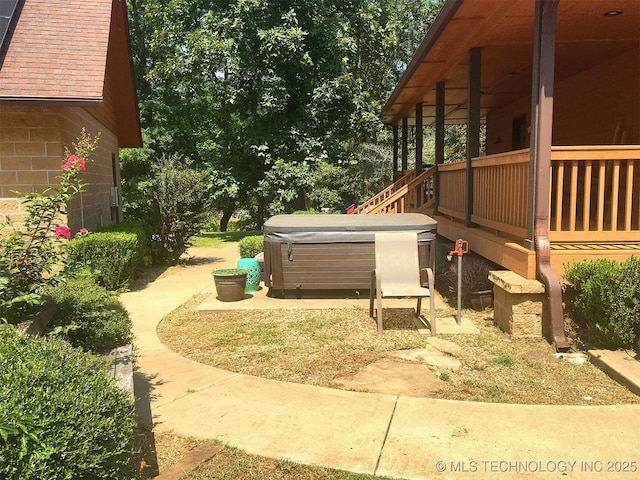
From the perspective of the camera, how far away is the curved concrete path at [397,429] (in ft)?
9.91

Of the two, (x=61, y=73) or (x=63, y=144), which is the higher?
(x=61, y=73)

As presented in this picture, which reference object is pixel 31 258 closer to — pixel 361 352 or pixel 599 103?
pixel 361 352

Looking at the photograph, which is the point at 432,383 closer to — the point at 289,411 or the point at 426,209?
the point at 289,411

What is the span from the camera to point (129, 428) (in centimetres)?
249

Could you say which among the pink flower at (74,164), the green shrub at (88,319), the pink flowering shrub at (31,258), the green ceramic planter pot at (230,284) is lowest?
the green ceramic planter pot at (230,284)

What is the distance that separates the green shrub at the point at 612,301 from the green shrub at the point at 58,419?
3.95 meters

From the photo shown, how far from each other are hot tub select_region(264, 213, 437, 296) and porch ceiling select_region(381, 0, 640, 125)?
8.91ft

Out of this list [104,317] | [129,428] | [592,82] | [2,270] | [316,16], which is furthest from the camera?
[316,16]

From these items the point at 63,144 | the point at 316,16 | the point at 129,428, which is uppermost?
the point at 316,16

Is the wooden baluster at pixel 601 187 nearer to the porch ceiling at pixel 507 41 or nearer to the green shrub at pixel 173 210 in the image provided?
the porch ceiling at pixel 507 41

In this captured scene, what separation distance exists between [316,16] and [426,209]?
856cm

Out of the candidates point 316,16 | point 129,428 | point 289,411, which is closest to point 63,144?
point 289,411

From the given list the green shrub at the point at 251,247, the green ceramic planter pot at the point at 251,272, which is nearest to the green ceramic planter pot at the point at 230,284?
the green ceramic planter pot at the point at 251,272

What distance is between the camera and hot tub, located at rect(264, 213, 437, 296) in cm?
746
